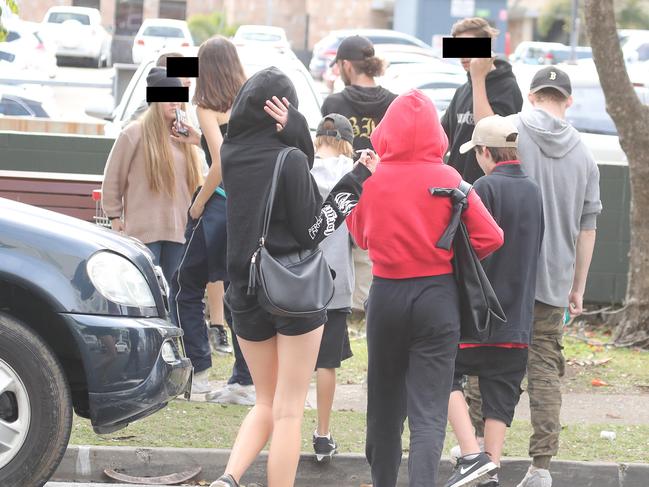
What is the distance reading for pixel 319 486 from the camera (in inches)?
247

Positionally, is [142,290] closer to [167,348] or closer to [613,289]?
[167,348]

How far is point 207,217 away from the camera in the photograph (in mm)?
7320

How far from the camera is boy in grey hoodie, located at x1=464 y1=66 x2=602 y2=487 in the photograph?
612 cm

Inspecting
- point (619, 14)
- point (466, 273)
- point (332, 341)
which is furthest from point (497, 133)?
point (619, 14)

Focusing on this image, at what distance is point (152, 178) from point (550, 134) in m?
2.48

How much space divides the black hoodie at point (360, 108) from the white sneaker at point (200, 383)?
1641 mm

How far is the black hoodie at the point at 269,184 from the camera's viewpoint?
5027mm

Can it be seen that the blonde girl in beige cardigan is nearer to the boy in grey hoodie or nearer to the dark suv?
the dark suv

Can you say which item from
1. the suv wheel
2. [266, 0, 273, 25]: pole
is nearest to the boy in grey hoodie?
the suv wheel

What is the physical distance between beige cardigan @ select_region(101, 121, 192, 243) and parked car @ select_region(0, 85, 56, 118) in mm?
8505

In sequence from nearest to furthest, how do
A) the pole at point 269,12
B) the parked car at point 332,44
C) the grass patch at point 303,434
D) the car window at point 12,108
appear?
the grass patch at point 303,434
the car window at point 12,108
the parked car at point 332,44
the pole at point 269,12

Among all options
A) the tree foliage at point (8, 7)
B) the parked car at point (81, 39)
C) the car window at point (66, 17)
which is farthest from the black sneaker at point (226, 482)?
the car window at point (66, 17)

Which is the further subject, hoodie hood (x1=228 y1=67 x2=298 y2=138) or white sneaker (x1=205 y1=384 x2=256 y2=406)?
white sneaker (x1=205 y1=384 x2=256 y2=406)

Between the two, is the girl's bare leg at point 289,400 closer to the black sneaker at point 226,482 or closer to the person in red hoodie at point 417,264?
the black sneaker at point 226,482
